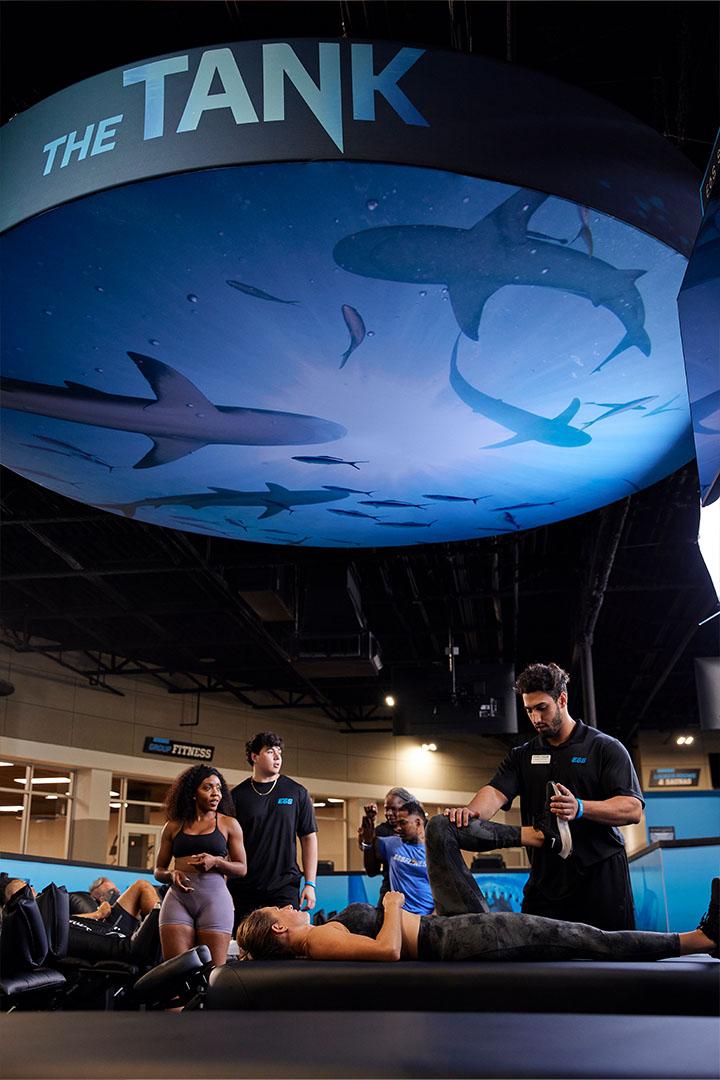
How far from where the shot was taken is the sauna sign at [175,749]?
18125 millimetres

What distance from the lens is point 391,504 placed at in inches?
281

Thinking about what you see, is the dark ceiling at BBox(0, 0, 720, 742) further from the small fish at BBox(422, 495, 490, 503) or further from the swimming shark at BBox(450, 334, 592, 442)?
the small fish at BBox(422, 495, 490, 503)

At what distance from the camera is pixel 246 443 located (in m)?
6.12

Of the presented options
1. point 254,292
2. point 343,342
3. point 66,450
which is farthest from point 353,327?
point 66,450

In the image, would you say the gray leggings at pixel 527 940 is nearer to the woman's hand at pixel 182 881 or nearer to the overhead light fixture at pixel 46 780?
the woman's hand at pixel 182 881

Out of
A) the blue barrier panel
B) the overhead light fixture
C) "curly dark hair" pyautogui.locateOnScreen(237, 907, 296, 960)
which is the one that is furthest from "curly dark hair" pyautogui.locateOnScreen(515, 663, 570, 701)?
the overhead light fixture

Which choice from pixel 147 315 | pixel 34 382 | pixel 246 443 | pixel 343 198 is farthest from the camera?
pixel 246 443

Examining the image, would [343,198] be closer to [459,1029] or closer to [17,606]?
[459,1029]

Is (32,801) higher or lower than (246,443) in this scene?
lower

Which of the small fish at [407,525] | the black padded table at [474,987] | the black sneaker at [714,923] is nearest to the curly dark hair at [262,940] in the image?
the black padded table at [474,987]

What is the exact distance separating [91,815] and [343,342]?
13.9 metres

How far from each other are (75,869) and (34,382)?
6.79m

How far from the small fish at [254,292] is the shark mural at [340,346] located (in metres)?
0.02

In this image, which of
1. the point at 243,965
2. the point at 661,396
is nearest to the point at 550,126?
the point at 661,396
